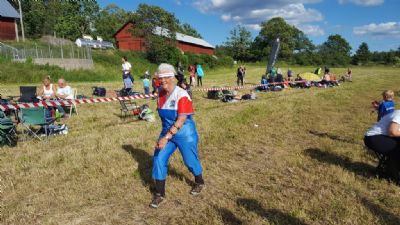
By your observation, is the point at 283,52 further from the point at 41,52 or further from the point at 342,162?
the point at 342,162

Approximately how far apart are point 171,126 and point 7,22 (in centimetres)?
4356

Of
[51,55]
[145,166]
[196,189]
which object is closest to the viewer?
[196,189]

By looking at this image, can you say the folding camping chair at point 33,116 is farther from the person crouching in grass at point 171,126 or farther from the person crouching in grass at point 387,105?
the person crouching in grass at point 387,105

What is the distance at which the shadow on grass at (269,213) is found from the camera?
395 cm

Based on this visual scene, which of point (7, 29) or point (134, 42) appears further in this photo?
point (134, 42)

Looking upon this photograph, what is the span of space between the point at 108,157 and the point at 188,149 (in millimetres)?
2721

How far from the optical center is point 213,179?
5.29m

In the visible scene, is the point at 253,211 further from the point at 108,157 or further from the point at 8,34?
the point at 8,34

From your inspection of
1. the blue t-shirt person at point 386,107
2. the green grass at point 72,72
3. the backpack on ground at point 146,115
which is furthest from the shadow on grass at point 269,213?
the green grass at point 72,72

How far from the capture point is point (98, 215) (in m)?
4.18

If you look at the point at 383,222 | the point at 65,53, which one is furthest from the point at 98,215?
the point at 65,53

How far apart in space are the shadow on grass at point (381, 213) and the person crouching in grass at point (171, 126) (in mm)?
2442

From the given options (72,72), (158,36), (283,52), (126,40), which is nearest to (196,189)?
(72,72)

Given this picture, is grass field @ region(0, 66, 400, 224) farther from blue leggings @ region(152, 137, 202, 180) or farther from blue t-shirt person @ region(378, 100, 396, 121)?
blue t-shirt person @ region(378, 100, 396, 121)
